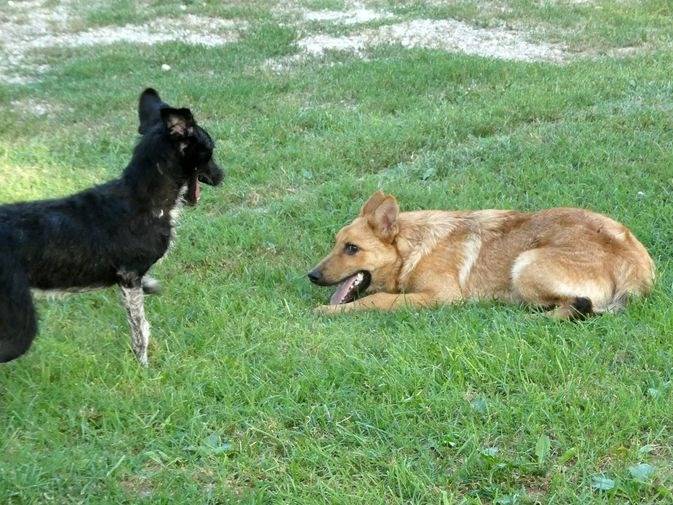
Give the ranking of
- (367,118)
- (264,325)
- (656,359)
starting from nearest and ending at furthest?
1. (656,359)
2. (264,325)
3. (367,118)

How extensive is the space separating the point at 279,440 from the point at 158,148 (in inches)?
89.7

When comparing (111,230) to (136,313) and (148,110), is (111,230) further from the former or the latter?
(148,110)

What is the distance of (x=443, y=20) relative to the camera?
53.0 feet

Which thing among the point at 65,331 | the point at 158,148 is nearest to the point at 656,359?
the point at 158,148

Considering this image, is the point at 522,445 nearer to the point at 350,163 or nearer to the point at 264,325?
the point at 264,325

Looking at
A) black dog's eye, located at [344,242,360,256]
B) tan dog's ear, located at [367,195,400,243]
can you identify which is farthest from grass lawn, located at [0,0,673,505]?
tan dog's ear, located at [367,195,400,243]

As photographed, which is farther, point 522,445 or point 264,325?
point 264,325

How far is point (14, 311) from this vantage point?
4.39 m

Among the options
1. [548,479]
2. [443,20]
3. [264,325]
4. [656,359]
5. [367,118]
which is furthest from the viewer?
[443,20]

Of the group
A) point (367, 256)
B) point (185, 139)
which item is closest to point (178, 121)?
point (185, 139)

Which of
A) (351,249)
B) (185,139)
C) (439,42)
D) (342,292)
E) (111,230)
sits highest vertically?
(185,139)

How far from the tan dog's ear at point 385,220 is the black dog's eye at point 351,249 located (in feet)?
0.72

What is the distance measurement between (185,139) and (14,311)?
165 centimetres

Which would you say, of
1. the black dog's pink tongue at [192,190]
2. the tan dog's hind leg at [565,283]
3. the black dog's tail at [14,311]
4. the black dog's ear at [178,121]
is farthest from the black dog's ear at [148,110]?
the tan dog's hind leg at [565,283]
